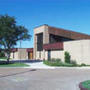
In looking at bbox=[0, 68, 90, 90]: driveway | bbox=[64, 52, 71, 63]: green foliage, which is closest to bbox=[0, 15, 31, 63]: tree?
bbox=[64, 52, 71, 63]: green foliage

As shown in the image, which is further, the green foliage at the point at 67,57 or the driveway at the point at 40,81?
the green foliage at the point at 67,57

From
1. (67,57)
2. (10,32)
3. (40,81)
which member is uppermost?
(10,32)

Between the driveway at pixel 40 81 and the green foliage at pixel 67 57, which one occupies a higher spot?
the green foliage at pixel 67 57

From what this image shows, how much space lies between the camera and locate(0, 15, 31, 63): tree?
93.6 ft

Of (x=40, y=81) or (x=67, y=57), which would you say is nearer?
(x=40, y=81)

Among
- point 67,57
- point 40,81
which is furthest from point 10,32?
point 40,81

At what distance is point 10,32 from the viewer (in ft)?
95.3

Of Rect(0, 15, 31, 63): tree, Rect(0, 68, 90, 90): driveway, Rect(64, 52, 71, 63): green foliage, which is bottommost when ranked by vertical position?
Rect(0, 68, 90, 90): driveway

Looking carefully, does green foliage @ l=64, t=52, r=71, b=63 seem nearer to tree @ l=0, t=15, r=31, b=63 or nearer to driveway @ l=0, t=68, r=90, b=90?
tree @ l=0, t=15, r=31, b=63

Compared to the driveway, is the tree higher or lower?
higher

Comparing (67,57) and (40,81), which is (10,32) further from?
(40,81)

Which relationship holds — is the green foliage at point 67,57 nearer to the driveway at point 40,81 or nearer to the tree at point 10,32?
the tree at point 10,32

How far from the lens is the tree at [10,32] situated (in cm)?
2854

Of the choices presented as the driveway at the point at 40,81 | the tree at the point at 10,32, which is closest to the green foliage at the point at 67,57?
the tree at the point at 10,32
